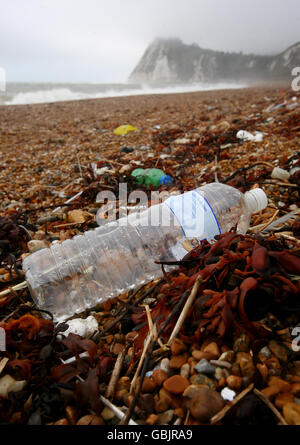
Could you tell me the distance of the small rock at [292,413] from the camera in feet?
2.21

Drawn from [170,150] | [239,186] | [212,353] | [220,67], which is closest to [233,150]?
[170,150]

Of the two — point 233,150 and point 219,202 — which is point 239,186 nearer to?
point 219,202

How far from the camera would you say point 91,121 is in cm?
840

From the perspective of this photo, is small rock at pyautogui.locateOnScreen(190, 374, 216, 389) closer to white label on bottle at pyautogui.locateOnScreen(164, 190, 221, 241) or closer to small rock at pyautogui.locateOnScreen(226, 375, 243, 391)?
small rock at pyautogui.locateOnScreen(226, 375, 243, 391)

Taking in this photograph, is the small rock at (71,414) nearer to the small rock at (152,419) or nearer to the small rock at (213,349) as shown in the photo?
the small rock at (152,419)

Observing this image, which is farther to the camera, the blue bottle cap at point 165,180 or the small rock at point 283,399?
the blue bottle cap at point 165,180

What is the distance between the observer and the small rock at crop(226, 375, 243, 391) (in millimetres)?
766

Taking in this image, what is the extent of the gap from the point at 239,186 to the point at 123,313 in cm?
153

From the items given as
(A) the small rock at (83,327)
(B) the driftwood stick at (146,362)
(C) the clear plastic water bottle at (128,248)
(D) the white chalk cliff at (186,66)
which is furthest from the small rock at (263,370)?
(D) the white chalk cliff at (186,66)

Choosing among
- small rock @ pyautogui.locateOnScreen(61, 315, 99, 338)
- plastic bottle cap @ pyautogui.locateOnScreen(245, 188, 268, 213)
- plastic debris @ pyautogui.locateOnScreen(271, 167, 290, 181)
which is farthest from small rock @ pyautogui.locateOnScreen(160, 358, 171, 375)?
plastic debris @ pyautogui.locateOnScreen(271, 167, 290, 181)

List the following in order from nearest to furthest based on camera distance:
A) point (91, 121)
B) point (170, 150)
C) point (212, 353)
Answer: point (212, 353), point (170, 150), point (91, 121)

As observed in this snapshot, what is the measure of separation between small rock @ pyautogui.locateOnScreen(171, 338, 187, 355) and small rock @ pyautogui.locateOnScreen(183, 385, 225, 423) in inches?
6.0

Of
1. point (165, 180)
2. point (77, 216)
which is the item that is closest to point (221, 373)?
point (77, 216)

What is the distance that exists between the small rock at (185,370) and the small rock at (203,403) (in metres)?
0.06
